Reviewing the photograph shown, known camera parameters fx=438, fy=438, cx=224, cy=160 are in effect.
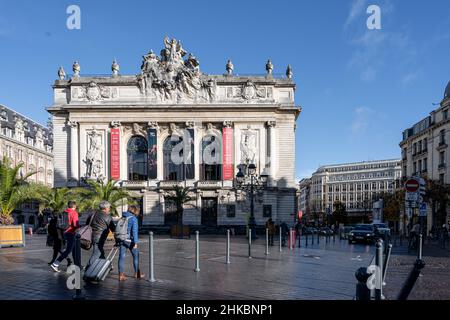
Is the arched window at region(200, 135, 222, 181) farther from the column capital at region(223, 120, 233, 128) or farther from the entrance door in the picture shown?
the entrance door

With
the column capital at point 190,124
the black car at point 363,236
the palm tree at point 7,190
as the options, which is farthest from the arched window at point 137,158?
the black car at point 363,236

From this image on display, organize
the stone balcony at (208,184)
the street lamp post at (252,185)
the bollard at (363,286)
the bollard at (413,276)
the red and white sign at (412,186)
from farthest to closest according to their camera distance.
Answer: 1. the stone balcony at (208,184)
2. the street lamp post at (252,185)
3. the red and white sign at (412,186)
4. the bollard at (363,286)
5. the bollard at (413,276)

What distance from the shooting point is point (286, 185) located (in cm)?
4922

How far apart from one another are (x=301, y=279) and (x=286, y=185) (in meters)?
38.7

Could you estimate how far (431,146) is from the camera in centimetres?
5691

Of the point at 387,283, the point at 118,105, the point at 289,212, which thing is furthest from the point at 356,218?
the point at 387,283

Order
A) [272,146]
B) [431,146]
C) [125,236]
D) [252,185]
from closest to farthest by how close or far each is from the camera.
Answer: [125,236] → [252,185] → [272,146] → [431,146]

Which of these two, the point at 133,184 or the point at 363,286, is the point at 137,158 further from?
the point at 363,286

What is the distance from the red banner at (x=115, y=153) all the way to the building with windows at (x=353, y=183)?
3868 inches

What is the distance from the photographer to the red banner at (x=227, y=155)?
1881 inches

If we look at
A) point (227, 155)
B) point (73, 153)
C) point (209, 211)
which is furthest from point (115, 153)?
point (227, 155)

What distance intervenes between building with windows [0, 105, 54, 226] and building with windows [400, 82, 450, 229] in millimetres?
55637

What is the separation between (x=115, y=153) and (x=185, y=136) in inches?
312

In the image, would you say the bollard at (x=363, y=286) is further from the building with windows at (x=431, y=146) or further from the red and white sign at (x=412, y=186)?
the building with windows at (x=431, y=146)
